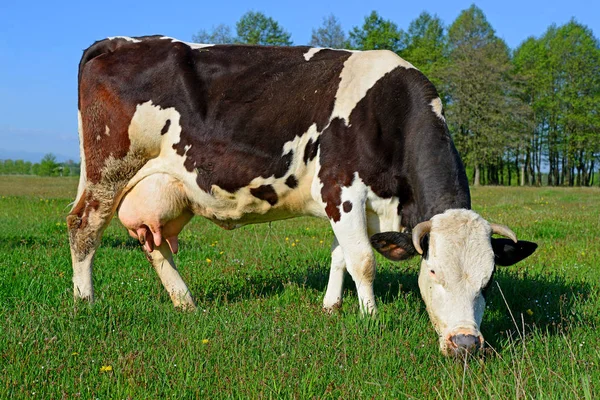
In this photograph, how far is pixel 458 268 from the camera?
5.21m

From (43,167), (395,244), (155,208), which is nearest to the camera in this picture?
(395,244)

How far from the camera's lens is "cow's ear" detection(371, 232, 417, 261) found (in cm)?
578

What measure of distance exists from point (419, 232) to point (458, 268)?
46 cm

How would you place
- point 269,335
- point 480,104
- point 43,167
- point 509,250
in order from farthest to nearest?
point 43,167, point 480,104, point 509,250, point 269,335

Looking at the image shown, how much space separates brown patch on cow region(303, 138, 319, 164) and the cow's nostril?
246cm

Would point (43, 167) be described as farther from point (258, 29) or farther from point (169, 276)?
point (169, 276)

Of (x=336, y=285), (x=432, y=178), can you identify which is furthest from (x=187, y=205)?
(x=432, y=178)

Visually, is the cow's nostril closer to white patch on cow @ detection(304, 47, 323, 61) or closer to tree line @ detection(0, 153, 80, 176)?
white patch on cow @ detection(304, 47, 323, 61)

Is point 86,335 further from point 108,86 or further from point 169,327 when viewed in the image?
point 108,86

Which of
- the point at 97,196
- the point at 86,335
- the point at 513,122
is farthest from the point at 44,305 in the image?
the point at 513,122

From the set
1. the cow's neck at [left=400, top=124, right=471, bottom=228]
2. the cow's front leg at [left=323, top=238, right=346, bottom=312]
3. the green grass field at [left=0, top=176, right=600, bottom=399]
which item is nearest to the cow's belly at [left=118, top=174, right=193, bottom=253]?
the green grass field at [left=0, top=176, right=600, bottom=399]

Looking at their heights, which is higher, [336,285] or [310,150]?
[310,150]

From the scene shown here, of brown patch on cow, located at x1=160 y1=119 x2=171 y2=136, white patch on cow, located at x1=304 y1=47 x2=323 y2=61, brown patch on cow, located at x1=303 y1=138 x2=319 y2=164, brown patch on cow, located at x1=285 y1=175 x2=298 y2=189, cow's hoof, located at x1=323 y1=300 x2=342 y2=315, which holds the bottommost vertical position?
cow's hoof, located at x1=323 y1=300 x2=342 y2=315

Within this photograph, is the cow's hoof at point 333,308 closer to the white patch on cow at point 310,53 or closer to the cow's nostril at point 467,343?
the cow's nostril at point 467,343
